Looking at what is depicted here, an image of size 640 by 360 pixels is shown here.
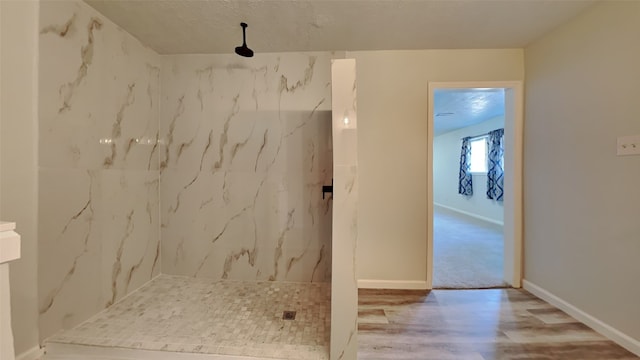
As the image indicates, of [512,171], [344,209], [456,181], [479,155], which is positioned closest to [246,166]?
[344,209]

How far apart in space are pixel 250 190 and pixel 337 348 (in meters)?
1.58

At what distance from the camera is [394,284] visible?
2396 mm

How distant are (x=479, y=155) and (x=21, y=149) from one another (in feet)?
23.8

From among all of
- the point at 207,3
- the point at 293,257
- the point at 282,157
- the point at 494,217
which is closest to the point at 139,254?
the point at 293,257

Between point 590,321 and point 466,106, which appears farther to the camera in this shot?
point 466,106

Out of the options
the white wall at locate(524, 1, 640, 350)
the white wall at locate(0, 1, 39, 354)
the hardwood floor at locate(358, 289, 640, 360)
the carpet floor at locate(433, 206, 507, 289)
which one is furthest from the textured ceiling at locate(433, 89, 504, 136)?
the white wall at locate(0, 1, 39, 354)

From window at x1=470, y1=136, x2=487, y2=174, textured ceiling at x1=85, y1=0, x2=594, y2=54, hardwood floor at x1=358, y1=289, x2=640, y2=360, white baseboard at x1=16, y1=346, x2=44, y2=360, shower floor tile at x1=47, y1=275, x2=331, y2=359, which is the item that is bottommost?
hardwood floor at x1=358, y1=289, x2=640, y2=360

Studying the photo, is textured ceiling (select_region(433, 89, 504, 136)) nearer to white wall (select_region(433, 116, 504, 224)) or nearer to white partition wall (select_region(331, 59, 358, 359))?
white wall (select_region(433, 116, 504, 224))

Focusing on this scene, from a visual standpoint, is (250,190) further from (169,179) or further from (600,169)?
(600,169)

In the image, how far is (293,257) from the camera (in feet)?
7.95

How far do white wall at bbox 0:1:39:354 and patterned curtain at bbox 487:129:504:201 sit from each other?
20.6ft

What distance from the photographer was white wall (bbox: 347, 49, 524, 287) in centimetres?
238

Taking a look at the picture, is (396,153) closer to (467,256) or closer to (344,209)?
(344,209)

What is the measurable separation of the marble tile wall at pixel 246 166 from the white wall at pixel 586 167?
6.07 ft
